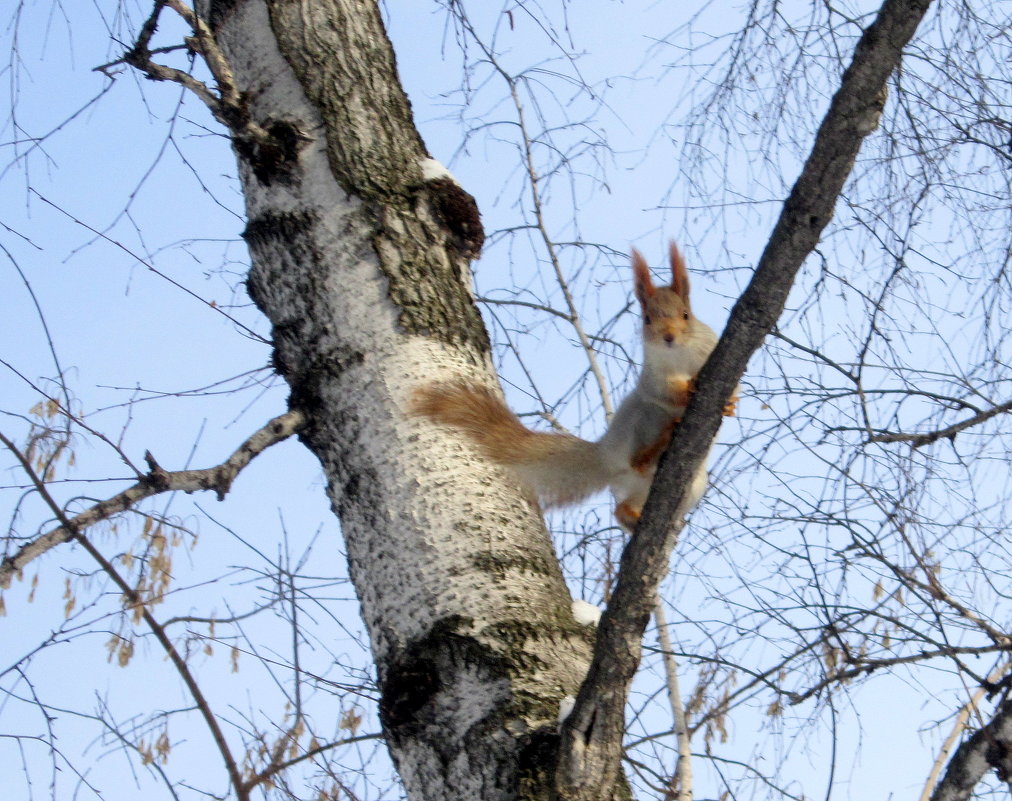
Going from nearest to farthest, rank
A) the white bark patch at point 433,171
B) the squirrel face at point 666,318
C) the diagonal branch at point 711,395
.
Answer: the diagonal branch at point 711,395 → the white bark patch at point 433,171 → the squirrel face at point 666,318

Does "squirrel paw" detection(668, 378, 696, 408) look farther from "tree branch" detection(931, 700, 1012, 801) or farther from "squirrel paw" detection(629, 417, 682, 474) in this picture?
"tree branch" detection(931, 700, 1012, 801)

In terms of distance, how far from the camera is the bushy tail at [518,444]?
5.50 ft

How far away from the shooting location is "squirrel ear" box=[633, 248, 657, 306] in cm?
213

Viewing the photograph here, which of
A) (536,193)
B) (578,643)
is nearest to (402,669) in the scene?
(578,643)

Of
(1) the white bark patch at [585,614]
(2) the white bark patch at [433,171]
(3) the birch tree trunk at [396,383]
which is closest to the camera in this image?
(3) the birch tree trunk at [396,383]

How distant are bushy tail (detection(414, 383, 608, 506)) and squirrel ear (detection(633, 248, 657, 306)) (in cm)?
30

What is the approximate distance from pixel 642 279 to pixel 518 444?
47 cm

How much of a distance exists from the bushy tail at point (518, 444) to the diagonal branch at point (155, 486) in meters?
0.24

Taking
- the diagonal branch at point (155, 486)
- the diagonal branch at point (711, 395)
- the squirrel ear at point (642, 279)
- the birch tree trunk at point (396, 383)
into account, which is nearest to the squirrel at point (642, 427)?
the squirrel ear at point (642, 279)

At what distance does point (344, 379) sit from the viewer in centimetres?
171

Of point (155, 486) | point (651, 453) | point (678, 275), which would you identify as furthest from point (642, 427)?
point (155, 486)

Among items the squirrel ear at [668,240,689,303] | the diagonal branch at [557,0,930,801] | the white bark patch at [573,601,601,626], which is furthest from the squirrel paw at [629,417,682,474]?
the diagonal branch at [557,0,930,801]

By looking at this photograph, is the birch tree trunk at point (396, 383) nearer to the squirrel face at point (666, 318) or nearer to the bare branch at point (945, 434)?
the squirrel face at point (666, 318)

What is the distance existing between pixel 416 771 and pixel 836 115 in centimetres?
95
